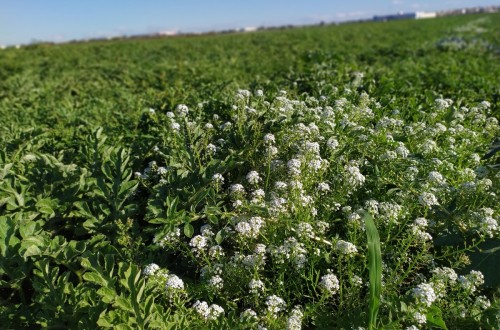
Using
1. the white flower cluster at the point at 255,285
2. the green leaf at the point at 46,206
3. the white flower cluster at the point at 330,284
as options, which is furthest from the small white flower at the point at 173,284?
the green leaf at the point at 46,206

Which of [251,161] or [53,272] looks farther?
[251,161]

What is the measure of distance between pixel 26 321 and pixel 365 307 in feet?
6.30

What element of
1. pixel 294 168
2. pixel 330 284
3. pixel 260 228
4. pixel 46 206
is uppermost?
pixel 294 168

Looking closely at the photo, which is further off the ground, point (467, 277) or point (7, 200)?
point (7, 200)

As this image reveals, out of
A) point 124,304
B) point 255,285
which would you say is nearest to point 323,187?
point 255,285

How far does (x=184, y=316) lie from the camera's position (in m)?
2.21

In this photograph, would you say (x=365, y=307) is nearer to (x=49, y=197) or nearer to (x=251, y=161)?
(x=251, y=161)

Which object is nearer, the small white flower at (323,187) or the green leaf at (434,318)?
the green leaf at (434,318)

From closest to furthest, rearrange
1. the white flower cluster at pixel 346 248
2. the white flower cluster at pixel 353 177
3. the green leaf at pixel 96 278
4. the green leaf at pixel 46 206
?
1. the green leaf at pixel 96 278
2. the white flower cluster at pixel 346 248
3. the white flower cluster at pixel 353 177
4. the green leaf at pixel 46 206

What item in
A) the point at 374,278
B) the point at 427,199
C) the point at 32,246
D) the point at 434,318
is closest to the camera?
the point at 374,278

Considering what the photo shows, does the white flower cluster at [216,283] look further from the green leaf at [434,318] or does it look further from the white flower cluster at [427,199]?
the white flower cluster at [427,199]

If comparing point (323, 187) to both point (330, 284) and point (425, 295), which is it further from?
point (425, 295)

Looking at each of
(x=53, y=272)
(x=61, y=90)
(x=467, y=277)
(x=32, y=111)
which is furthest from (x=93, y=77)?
(x=467, y=277)

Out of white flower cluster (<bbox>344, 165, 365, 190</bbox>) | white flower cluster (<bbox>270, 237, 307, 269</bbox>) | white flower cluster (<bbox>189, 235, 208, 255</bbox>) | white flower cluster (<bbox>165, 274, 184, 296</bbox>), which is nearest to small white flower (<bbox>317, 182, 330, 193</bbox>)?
white flower cluster (<bbox>344, 165, 365, 190</bbox>)
